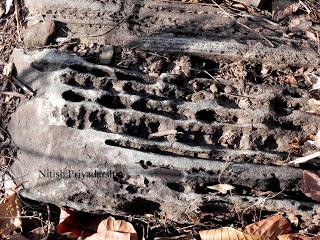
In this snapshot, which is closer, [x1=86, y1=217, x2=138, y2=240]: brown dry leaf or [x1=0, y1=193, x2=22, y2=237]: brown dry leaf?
[x1=86, y1=217, x2=138, y2=240]: brown dry leaf

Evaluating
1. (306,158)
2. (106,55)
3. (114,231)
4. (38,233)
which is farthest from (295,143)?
(38,233)

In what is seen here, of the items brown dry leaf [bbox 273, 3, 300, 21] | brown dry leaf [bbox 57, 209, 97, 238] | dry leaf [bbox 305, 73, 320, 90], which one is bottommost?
brown dry leaf [bbox 57, 209, 97, 238]

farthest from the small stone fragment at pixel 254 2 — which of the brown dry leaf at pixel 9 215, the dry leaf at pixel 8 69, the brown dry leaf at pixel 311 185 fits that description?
the brown dry leaf at pixel 9 215

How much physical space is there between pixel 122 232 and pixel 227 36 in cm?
140

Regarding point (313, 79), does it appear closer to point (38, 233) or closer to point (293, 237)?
point (293, 237)

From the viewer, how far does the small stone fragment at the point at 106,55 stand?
300 centimetres

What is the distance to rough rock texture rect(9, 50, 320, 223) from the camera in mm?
2646

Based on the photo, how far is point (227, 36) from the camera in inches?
120

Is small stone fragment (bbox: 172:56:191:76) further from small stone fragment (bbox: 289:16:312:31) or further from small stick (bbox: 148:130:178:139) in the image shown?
small stone fragment (bbox: 289:16:312:31)

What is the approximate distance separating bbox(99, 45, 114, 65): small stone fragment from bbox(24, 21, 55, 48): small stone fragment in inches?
15.5

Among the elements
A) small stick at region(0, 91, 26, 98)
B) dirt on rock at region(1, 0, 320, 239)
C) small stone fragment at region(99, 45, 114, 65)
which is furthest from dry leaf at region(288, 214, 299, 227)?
small stick at region(0, 91, 26, 98)

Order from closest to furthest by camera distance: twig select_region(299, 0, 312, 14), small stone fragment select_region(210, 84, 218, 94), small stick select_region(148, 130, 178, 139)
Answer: small stick select_region(148, 130, 178, 139) → small stone fragment select_region(210, 84, 218, 94) → twig select_region(299, 0, 312, 14)

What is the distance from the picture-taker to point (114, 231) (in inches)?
108

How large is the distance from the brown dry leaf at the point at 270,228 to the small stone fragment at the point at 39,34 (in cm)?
177
